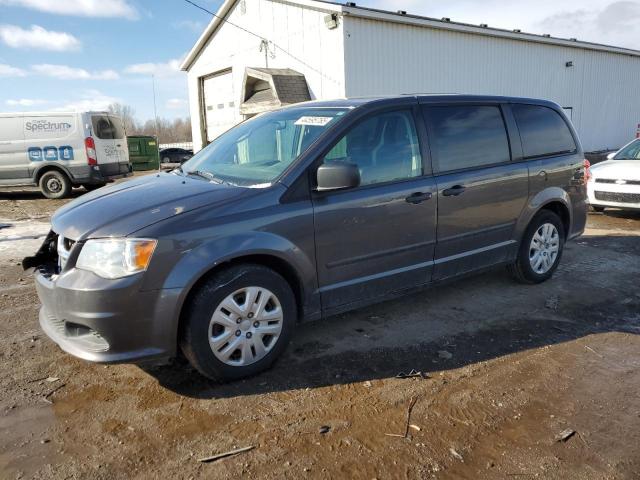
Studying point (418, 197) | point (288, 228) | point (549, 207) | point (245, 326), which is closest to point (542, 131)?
point (549, 207)

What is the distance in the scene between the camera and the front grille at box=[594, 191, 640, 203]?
802 centimetres

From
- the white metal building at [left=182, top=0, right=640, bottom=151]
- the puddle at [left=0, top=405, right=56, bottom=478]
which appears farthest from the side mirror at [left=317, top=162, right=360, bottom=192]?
the white metal building at [left=182, top=0, right=640, bottom=151]

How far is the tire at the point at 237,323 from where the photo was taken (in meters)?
3.00

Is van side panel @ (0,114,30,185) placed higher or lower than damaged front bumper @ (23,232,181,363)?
higher

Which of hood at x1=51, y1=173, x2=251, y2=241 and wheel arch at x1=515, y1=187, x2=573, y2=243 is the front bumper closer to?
hood at x1=51, y1=173, x2=251, y2=241

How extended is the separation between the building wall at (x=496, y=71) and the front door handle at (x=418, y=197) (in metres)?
9.18

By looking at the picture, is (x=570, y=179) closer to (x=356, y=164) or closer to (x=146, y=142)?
(x=356, y=164)

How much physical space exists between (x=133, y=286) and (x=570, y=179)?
4319 millimetres

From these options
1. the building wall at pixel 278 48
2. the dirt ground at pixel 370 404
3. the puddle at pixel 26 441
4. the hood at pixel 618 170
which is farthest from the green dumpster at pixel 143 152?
the puddle at pixel 26 441

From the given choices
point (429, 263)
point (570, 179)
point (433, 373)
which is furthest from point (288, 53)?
point (433, 373)

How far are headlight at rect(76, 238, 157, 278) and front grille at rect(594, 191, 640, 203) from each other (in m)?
7.85

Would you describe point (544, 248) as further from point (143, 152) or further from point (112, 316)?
point (143, 152)

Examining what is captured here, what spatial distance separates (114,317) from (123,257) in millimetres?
332

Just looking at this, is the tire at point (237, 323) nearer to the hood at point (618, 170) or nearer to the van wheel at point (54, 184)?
the hood at point (618, 170)
